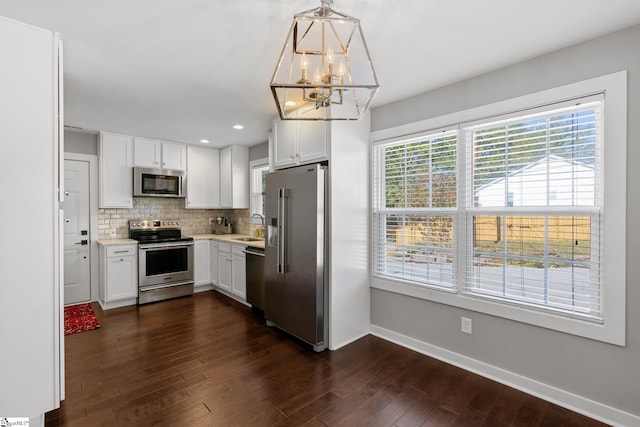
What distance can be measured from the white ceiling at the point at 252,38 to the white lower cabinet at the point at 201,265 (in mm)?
2522

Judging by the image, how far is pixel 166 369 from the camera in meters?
2.59

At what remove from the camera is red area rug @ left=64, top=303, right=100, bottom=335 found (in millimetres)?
3416

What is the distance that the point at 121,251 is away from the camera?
422 cm

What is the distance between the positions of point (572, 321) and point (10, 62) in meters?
3.82

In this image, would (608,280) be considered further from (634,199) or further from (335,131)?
(335,131)

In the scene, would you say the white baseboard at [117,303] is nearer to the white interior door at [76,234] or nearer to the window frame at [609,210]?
the white interior door at [76,234]

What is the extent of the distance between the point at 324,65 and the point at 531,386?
2.71 m

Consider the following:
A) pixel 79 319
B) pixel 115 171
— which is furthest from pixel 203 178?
pixel 79 319

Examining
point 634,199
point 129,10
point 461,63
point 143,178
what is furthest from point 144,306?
point 634,199

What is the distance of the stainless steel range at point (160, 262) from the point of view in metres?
4.34

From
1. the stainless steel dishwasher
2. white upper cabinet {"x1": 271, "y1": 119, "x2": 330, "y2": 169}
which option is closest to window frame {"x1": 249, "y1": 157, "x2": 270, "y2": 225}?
the stainless steel dishwasher

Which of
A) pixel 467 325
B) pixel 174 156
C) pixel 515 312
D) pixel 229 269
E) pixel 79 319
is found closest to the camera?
pixel 515 312

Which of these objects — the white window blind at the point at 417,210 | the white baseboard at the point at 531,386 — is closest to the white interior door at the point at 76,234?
the white window blind at the point at 417,210

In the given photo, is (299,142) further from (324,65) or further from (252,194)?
(252,194)
